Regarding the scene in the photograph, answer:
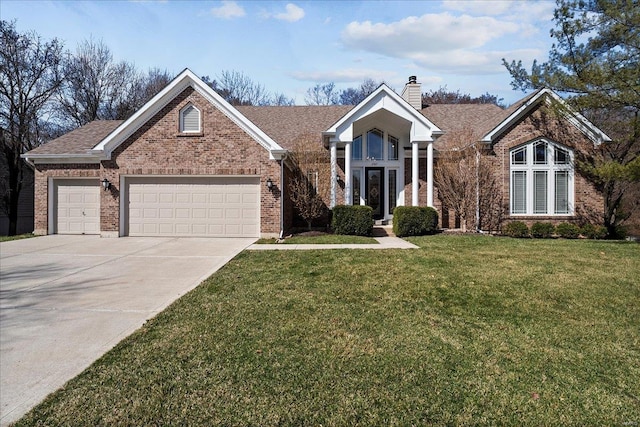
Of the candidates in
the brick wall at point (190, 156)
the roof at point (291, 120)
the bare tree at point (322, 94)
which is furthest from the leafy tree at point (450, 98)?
the brick wall at point (190, 156)

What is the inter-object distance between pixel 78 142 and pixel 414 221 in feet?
46.7

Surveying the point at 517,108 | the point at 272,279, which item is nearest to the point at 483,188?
the point at 517,108

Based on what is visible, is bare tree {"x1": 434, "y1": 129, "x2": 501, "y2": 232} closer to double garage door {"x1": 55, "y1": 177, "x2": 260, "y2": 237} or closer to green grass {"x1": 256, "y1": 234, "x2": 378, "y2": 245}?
green grass {"x1": 256, "y1": 234, "x2": 378, "y2": 245}

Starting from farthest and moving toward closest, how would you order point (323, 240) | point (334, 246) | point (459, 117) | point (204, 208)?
point (459, 117) → point (204, 208) → point (323, 240) → point (334, 246)

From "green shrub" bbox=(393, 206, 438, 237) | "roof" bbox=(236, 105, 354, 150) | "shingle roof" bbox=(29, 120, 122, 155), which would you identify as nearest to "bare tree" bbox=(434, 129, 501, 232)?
"green shrub" bbox=(393, 206, 438, 237)

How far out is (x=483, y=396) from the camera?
3137mm

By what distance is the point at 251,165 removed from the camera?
13.2m

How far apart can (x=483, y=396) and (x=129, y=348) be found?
362 centimetres

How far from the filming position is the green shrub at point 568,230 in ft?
45.7

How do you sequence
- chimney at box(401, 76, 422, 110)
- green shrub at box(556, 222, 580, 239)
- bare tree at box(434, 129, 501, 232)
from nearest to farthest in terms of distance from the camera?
green shrub at box(556, 222, 580, 239), bare tree at box(434, 129, 501, 232), chimney at box(401, 76, 422, 110)

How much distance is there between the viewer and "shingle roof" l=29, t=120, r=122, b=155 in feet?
48.6

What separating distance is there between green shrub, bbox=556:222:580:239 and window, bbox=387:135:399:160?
7.03 meters

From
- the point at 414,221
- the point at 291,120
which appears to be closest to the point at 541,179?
the point at 414,221

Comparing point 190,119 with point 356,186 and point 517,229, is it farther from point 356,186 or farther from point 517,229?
point 517,229
